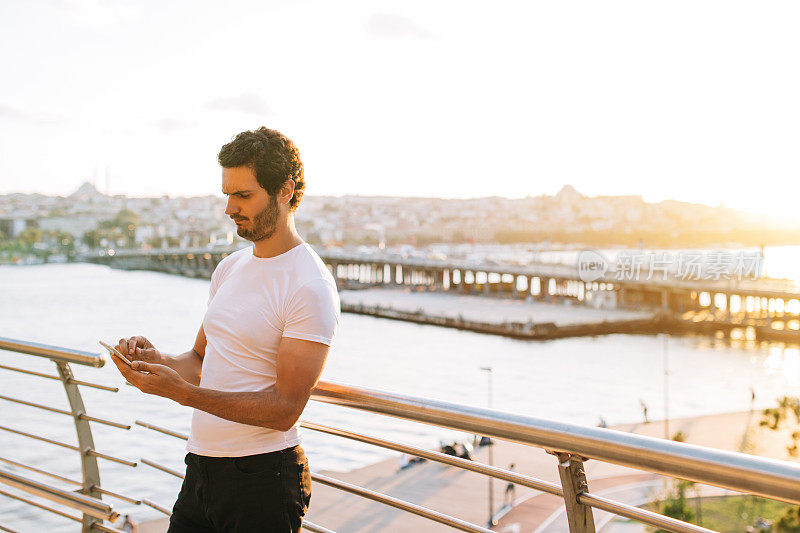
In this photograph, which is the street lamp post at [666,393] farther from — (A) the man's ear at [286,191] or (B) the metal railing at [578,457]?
(A) the man's ear at [286,191]

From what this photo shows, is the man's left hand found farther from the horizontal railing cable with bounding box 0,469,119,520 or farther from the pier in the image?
the pier

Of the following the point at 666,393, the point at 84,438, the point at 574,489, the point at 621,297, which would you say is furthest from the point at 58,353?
the point at 621,297

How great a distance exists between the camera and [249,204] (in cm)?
117

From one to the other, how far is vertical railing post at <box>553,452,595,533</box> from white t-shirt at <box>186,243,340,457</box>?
1.25 ft

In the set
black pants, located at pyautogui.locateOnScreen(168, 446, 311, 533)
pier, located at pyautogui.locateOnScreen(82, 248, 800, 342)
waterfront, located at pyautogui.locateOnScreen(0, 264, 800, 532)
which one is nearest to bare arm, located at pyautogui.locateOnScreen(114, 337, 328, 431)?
black pants, located at pyautogui.locateOnScreen(168, 446, 311, 533)

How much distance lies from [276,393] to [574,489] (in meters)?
0.44

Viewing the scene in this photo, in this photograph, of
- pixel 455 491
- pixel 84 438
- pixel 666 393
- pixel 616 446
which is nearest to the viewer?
pixel 616 446

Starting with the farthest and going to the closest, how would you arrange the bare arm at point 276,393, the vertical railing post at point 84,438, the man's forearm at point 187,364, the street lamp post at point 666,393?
1. the street lamp post at point 666,393
2. the vertical railing post at point 84,438
3. the man's forearm at point 187,364
4. the bare arm at point 276,393

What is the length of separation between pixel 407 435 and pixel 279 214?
2061 cm

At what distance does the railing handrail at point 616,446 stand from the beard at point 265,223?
1.01 feet

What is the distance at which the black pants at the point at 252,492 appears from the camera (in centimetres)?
115

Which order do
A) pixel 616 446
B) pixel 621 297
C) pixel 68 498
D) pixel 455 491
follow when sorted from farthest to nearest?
pixel 621 297 → pixel 455 491 → pixel 68 498 → pixel 616 446

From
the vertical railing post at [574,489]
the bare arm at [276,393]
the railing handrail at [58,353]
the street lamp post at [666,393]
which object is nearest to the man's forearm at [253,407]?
the bare arm at [276,393]

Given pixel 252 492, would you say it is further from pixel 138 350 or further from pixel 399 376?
pixel 399 376
